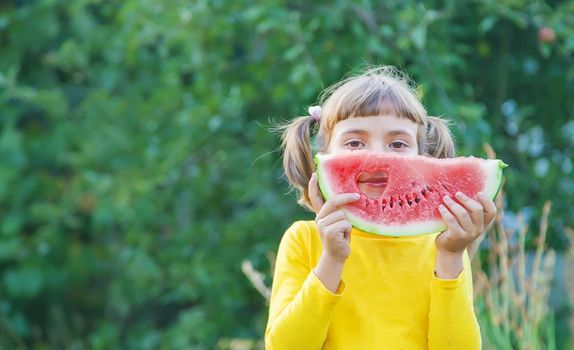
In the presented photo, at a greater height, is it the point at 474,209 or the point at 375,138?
the point at 375,138

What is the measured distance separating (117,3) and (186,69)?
0.86 metres

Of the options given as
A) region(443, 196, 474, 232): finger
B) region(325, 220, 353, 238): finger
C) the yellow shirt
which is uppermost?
region(443, 196, 474, 232): finger

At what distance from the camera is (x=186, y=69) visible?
16.5ft

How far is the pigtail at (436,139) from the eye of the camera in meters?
2.61

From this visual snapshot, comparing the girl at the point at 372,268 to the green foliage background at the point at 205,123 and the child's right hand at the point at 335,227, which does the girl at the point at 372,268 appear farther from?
the green foliage background at the point at 205,123

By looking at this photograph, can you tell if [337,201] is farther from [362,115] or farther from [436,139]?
[436,139]

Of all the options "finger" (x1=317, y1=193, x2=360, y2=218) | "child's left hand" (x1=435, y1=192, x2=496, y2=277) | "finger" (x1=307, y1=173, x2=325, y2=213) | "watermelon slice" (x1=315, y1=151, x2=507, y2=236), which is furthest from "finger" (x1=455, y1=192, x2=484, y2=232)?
"finger" (x1=307, y1=173, x2=325, y2=213)

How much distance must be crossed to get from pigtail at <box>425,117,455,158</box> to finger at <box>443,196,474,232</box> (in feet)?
1.62

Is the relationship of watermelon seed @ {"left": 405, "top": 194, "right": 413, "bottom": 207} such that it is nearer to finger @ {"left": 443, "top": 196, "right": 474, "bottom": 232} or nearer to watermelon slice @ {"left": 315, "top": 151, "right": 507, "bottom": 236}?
watermelon slice @ {"left": 315, "top": 151, "right": 507, "bottom": 236}

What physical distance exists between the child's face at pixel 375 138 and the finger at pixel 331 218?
20cm

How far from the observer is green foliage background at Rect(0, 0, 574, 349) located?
15.1ft

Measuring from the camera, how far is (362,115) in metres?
2.33

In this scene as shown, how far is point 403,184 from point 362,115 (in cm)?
18

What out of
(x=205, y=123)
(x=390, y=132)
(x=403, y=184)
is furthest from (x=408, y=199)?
(x=205, y=123)
